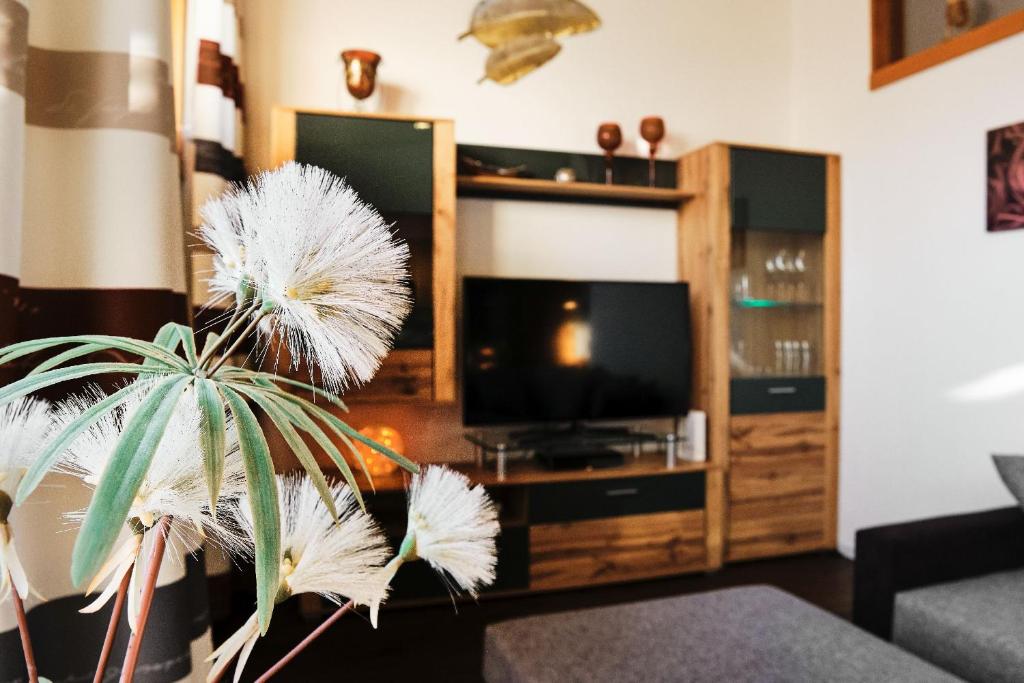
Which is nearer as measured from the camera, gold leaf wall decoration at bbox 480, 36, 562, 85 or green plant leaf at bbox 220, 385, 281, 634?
green plant leaf at bbox 220, 385, 281, 634

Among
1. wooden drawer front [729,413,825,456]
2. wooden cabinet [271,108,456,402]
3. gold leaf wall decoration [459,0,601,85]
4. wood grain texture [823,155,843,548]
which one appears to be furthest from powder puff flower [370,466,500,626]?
wood grain texture [823,155,843,548]

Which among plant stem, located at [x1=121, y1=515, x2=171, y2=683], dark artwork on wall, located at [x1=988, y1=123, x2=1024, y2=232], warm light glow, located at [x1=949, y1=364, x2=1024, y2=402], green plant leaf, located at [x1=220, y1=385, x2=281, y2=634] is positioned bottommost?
warm light glow, located at [x1=949, y1=364, x2=1024, y2=402]

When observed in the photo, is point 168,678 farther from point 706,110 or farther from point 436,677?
point 706,110

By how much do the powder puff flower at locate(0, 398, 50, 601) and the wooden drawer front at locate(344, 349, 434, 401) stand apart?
2327mm

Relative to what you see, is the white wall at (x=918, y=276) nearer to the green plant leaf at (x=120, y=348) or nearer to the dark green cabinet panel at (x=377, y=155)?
the dark green cabinet panel at (x=377, y=155)

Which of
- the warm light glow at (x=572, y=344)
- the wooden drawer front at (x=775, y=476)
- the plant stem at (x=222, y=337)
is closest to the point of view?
the plant stem at (x=222, y=337)

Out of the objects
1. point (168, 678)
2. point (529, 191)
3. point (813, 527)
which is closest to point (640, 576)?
point (813, 527)

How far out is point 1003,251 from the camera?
8.89 feet

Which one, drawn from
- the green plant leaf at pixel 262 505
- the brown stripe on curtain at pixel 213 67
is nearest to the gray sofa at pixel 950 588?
the green plant leaf at pixel 262 505

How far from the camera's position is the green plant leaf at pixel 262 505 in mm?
336

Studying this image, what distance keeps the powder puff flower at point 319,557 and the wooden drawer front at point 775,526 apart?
306 centimetres

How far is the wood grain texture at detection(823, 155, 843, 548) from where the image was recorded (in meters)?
3.45

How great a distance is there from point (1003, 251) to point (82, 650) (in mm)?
3198

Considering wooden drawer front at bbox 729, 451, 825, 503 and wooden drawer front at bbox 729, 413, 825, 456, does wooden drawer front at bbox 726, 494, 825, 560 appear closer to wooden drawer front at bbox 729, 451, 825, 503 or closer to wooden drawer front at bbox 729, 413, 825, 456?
wooden drawer front at bbox 729, 451, 825, 503
